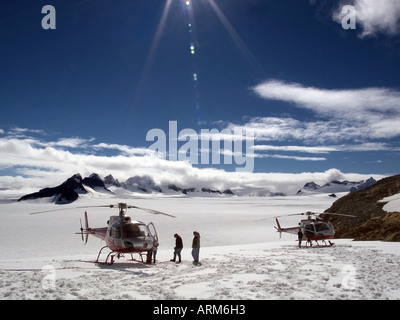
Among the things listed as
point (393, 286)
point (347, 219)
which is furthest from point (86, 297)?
point (347, 219)

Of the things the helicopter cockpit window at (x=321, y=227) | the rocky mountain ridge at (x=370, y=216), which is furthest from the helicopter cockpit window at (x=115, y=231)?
the rocky mountain ridge at (x=370, y=216)

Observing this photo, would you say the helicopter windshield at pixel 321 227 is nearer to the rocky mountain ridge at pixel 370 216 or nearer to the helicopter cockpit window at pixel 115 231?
the rocky mountain ridge at pixel 370 216

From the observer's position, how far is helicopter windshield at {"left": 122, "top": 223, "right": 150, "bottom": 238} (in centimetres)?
1440

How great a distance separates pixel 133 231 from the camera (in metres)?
14.5

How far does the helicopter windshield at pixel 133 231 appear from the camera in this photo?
47.2ft

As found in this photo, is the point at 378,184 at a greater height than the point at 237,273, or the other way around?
the point at 378,184

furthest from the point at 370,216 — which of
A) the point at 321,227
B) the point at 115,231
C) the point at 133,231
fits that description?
the point at 115,231

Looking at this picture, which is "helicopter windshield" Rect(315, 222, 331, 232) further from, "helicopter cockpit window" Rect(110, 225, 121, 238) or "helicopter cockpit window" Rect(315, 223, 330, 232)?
"helicopter cockpit window" Rect(110, 225, 121, 238)

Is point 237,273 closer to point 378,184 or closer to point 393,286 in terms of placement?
point 393,286

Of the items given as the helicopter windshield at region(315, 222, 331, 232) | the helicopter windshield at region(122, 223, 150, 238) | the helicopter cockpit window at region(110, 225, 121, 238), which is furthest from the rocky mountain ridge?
the helicopter cockpit window at region(110, 225, 121, 238)

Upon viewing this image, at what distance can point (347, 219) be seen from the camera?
3362cm

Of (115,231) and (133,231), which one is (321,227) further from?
(115,231)
